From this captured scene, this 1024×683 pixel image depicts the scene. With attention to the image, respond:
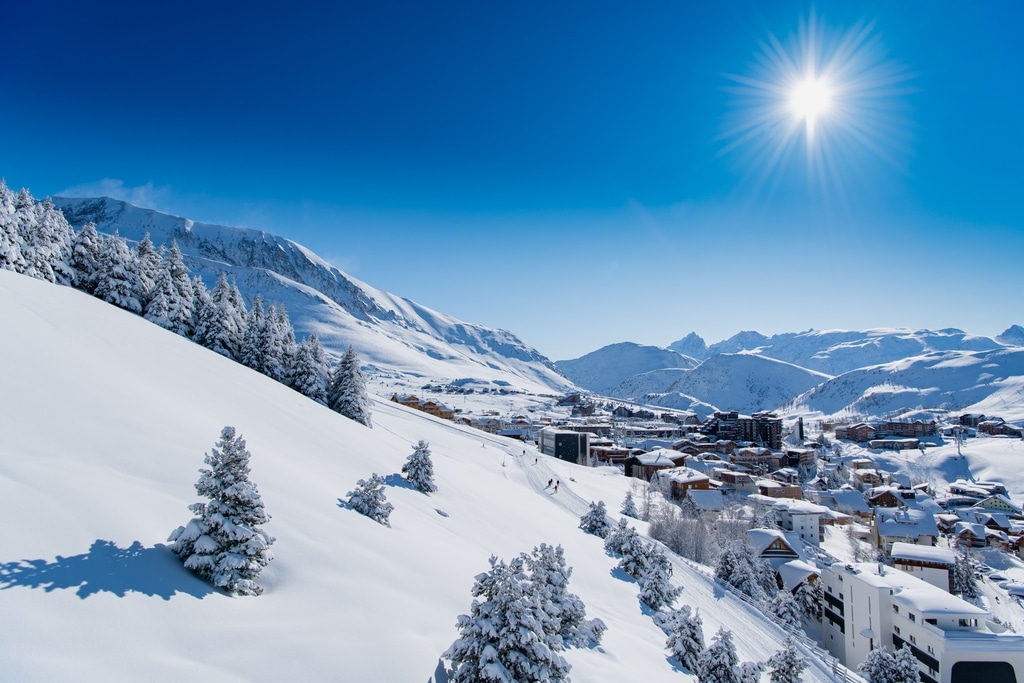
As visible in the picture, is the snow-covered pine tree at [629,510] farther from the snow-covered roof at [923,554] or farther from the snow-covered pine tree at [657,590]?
the snow-covered roof at [923,554]

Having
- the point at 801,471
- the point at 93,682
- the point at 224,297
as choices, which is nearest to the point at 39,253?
the point at 224,297

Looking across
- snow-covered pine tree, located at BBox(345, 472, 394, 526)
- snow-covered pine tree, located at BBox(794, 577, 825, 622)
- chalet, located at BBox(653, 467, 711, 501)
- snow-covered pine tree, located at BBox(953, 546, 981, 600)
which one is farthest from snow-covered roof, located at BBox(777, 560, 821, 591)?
snow-covered pine tree, located at BBox(345, 472, 394, 526)

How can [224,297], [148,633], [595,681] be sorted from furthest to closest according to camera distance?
[224,297]
[595,681]
[148,633]

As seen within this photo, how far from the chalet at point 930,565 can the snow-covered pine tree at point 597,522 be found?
3018 centimetres

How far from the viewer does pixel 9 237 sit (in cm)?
2973

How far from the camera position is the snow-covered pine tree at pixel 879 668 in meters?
25.3

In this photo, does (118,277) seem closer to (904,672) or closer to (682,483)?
(904,672)

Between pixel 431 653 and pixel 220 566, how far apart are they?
4.19 meters

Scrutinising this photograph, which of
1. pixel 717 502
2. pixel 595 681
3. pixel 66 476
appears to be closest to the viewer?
pixel 66 476

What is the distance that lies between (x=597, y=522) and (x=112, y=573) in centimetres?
2900

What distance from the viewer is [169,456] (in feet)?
39.8

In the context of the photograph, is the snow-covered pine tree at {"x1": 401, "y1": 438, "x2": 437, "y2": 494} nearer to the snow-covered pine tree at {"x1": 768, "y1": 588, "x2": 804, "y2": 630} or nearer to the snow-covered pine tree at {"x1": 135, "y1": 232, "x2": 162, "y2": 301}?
the snow-covered pine tree at {"x1": 768, "y1": 588, "x2": 804, "y2": 630}

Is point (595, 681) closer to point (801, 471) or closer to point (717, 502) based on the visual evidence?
point (717, 502)

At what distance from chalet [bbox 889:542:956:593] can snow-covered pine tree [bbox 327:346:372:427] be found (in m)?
48.0
